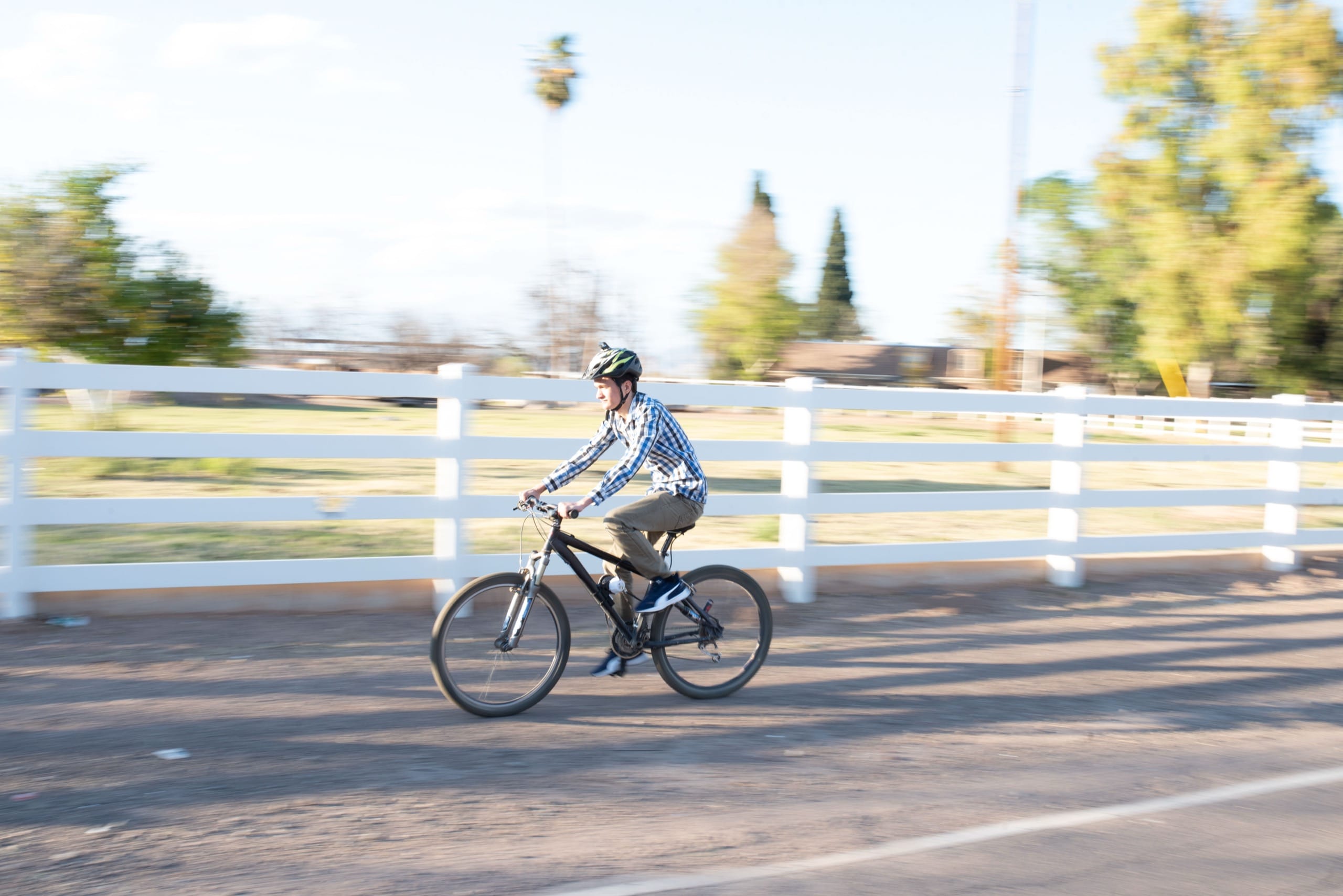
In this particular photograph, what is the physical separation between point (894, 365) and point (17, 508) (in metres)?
74.1

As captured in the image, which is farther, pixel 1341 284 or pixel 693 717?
pixel 1341 284

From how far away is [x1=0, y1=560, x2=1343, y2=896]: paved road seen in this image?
3906mm

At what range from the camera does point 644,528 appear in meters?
5.79

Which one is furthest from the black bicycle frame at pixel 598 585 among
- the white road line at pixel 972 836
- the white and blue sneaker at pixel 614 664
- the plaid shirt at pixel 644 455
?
the white road line at pixel 972 836

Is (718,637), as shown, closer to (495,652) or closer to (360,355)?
(495,652)

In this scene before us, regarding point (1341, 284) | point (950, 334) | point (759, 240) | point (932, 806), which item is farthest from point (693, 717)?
point (759, 240)

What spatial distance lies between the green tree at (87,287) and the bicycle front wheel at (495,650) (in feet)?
45.5

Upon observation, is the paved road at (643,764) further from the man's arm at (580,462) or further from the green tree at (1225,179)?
the green tree at (1225,179)

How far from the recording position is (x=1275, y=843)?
4348mm

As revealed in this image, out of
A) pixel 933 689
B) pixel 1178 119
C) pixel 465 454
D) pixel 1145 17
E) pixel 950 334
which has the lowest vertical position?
pixel 933 689

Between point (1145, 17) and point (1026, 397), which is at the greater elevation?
point (1145, 17)

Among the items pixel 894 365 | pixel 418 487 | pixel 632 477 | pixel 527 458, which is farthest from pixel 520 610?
pixel 894 365

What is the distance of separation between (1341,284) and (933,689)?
39396 millimetres

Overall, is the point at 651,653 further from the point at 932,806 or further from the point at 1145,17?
the point at 1145,17
